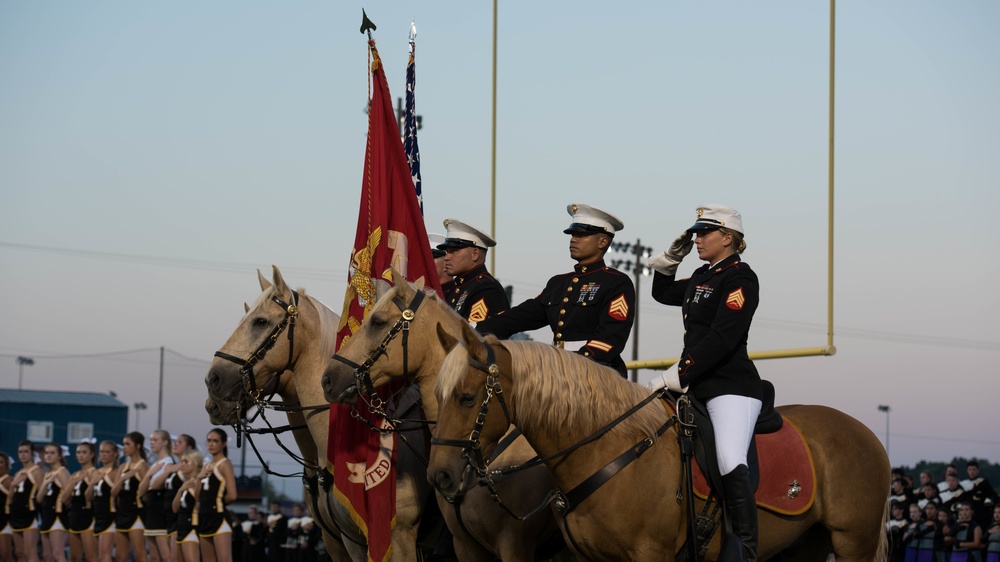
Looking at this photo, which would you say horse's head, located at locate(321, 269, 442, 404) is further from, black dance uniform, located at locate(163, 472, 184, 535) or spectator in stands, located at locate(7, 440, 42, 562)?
spectator in stands, located at locate(7, 440, 42, 562)

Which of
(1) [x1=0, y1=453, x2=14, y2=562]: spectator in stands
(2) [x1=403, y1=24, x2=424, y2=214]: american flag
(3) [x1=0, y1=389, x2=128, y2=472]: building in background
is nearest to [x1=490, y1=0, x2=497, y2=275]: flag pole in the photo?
(2) [x1=403, y1=24, x2=424, y2=214]: american flag

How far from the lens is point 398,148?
377 inches

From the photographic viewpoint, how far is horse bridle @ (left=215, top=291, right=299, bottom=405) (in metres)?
8.52

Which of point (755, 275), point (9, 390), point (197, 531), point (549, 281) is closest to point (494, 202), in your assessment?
point (197, 531)

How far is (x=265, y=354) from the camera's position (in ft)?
28.2

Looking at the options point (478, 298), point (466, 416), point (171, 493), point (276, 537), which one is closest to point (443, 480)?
point (466, 416)

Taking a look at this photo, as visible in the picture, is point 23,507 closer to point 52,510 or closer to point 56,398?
point 52,510

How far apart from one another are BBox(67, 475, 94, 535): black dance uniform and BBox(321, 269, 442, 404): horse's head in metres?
10.4

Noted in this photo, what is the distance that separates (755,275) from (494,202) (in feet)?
26.4

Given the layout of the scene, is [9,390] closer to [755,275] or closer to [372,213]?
[372,213]

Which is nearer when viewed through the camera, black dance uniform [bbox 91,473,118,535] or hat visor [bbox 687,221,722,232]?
hat visor [bbox 687,221,722,232]

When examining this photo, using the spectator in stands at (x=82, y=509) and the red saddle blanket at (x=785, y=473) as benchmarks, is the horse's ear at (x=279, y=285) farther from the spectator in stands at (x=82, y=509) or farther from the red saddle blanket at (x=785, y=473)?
the spectator in stands at (x=82, y=509)

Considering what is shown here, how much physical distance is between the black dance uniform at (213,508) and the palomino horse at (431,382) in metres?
6.52

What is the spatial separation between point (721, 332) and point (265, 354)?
3.41 metres
